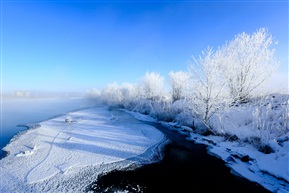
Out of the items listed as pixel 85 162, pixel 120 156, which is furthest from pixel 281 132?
pixel 85 162

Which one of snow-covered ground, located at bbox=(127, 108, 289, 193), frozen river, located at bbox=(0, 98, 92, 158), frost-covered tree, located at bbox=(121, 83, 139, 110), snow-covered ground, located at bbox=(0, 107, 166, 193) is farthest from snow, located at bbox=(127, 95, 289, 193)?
frost-covered tree, located at bbox=(121, 83, 139, 110)

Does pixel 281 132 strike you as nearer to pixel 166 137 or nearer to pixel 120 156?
pixel 166 137

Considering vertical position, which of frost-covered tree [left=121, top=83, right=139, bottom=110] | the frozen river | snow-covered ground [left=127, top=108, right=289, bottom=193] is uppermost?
frost-covered tree [left=121, top=83, right=139, bottom=110]

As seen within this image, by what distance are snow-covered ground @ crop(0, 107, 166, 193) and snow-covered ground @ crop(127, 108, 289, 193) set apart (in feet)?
14.5

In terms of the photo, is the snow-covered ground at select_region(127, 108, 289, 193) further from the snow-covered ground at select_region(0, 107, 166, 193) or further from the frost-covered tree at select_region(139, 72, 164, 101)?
the frost-covered tree at select_region(139, 72, 164, 101)

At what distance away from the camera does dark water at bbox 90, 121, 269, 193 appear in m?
6.98

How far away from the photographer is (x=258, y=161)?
29.3 ft

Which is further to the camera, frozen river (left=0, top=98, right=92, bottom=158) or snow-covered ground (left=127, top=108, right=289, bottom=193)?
frozen river (left=0, top=98, right=92, bottom=158)

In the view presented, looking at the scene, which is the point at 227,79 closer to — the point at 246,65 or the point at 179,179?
the point at 246,65

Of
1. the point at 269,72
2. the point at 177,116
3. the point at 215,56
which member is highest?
the point at 215,56

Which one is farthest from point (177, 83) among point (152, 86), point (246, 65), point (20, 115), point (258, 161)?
point (20, 115)

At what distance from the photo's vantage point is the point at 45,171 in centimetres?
810

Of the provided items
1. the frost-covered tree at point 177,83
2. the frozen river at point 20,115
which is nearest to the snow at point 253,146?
the frozen river at point 20,115

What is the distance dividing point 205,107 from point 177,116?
611cm
